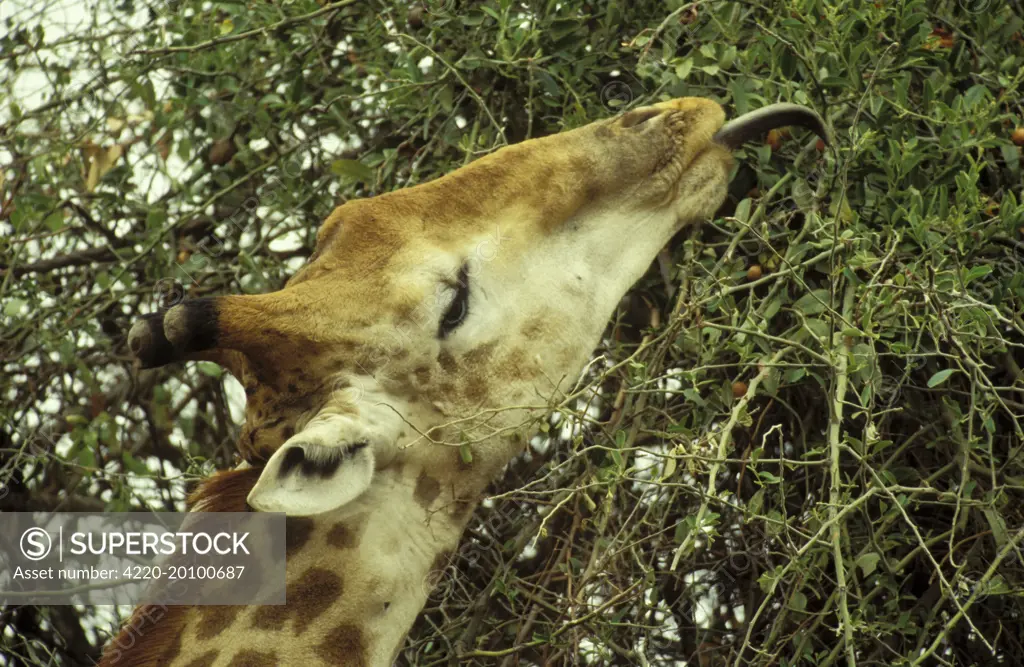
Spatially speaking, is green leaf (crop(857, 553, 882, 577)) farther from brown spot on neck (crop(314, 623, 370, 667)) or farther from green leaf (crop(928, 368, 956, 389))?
brown spot on neck (crop(314, 623, 370, 667))

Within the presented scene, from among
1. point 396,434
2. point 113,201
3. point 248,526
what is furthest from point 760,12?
point 113,201

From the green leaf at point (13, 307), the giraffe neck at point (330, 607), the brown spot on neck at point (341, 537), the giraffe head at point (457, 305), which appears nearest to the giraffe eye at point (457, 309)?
the giraffe head at point (457, 305)

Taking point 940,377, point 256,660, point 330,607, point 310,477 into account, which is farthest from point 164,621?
point 940,377

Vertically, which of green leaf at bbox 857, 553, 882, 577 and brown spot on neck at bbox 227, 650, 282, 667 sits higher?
brown spot on neck at bbox 227, 650, 282, 667

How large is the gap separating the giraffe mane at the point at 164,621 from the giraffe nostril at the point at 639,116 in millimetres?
1121

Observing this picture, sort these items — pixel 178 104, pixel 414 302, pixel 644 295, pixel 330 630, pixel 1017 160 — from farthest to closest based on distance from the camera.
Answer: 1. pixel 178 104
2. pixel 644 295
3. pixel 1017 160
4. pixel 414 302
5. pixel 330 630

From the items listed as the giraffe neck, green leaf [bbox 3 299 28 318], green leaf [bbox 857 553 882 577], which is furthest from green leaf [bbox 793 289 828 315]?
green leaf [bbox 3 299 28 318]

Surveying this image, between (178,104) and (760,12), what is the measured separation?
5.46 ft

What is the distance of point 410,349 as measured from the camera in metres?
2.40

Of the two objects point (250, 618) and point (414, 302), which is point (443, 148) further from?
point (250, 618)

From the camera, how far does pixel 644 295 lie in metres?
3.07

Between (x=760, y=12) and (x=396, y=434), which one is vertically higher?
(x=760, y=12)

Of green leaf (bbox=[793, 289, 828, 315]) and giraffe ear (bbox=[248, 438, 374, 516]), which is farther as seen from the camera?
green leaf (bbox=[793, 289, 828, 315])

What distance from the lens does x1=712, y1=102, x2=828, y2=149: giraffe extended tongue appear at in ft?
8.63
